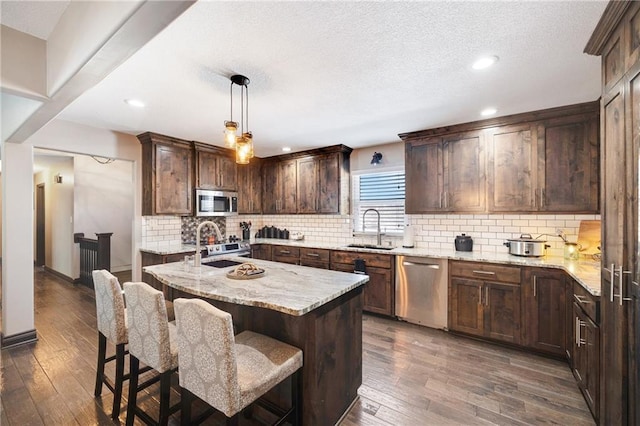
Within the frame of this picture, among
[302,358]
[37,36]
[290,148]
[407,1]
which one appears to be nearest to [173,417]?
[302,358]

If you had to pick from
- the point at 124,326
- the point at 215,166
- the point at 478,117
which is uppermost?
the point at 478,117

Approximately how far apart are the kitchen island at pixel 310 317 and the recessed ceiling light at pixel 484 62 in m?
1.81

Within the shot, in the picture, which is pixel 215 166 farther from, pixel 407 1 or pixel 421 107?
pixel 407 1

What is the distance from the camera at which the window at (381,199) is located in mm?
4379

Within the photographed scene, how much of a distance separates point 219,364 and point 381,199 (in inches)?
145

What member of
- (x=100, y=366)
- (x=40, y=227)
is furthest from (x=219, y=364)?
(x=40, y=227)

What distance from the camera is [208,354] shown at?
134 centimetres

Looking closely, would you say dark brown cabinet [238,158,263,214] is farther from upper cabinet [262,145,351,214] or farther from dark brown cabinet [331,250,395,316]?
dark brown cabinet [331,250,395,316]

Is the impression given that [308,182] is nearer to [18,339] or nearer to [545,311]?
[545,311]

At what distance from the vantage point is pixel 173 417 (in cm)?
194

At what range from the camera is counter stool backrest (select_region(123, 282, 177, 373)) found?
63.8 inches

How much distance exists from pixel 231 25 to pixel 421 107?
2024 millimetres

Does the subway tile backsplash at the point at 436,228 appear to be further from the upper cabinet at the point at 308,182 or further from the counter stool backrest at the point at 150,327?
the counter stool backrest at the point at 150,327

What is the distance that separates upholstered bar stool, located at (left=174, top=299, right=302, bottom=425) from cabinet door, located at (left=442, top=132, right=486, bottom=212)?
2.81m
